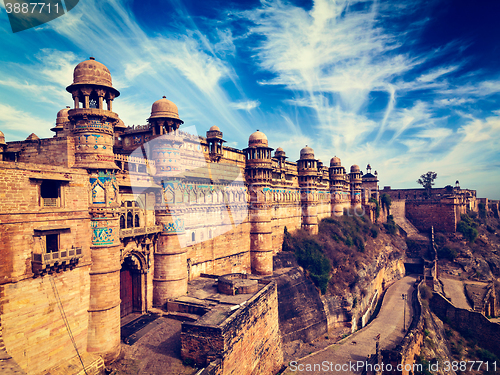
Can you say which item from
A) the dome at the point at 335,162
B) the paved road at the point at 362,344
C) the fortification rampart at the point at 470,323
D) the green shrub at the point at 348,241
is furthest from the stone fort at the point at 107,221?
the dome at the point at 335,162

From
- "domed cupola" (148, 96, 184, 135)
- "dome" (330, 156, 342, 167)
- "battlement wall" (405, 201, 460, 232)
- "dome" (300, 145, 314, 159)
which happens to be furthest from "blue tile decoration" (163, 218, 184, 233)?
"battlement wall" (405, 201, 460, 232)

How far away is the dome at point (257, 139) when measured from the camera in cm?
3002

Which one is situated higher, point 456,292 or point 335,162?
point 335,162

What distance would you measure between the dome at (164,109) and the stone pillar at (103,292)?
8.71 metres

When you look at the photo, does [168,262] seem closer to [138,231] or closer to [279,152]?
[138,231]

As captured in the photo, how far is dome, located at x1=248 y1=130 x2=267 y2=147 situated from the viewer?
98.5 feet

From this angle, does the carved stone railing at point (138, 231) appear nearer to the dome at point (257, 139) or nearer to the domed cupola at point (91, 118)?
the domed cupola at point (91, 118)

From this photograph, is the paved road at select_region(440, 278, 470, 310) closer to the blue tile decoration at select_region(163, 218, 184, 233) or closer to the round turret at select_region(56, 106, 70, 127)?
the blue tile decoration at select_region(163, 218, 184, 233)

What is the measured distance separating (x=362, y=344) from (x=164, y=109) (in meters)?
24.5

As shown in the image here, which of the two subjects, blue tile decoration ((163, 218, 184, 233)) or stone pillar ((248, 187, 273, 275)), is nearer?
blue tile decoration ((163, 218, 184, 233))

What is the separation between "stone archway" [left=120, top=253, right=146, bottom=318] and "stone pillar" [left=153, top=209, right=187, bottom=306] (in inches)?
35.2

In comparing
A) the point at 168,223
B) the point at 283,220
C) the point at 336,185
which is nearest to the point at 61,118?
the point at 168,223

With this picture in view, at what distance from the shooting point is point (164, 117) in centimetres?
2000

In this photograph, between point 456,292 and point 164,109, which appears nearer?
point 164,109
